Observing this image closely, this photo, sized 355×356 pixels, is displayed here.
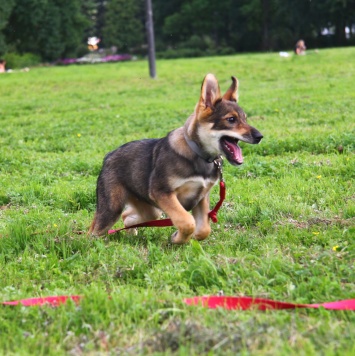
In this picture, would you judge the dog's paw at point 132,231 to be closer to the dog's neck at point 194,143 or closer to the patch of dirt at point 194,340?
the dog's neck at point 194,143

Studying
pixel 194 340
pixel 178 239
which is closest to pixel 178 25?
pixel 178 239

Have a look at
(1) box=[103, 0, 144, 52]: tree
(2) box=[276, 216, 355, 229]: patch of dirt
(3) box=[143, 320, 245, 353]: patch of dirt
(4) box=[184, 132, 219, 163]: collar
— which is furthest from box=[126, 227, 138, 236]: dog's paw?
(1) box=[103, 0, 144, 52]: tree

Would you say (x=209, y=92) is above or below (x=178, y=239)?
above

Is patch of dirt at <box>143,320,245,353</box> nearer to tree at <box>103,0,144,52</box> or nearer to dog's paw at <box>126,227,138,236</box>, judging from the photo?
dog's paw at <box>126,227,138,236</box>

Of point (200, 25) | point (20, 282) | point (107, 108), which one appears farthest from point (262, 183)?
point (200, 25)

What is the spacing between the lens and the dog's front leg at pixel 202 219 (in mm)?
5336

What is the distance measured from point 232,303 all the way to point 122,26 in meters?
75.7

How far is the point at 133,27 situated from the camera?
249 feet

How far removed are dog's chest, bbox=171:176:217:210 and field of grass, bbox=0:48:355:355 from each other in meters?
0.43

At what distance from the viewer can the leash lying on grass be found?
3.52 meters

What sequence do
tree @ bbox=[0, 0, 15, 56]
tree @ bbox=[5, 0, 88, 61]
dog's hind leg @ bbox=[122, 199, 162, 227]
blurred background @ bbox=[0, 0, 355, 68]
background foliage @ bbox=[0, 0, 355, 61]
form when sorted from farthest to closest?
1. background foliage @ bbox=[0, 0, 355, 61]
2. blurred background @ bbox=[0, 0, 355, 68]
3. tree @ bbox=[5, 0, 88, 61]
4. tree @ bbox=[0, 0, 15, 56]
5. dog's hind leg @ bbox=[122, 199, 162, 227]

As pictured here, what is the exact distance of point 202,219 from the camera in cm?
546

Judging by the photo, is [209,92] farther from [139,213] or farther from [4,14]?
[4,14]

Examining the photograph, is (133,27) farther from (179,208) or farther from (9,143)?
(179,208)
